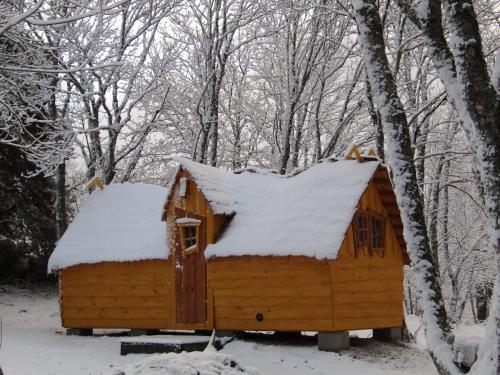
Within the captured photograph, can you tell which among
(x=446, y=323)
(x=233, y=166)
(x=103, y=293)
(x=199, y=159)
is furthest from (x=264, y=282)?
(x=233, y=166)

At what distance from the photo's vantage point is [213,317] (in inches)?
518

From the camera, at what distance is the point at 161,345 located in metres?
11.5

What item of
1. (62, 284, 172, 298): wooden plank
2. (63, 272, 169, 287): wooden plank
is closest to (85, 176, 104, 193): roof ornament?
(63, 272, 169, 287): wooden plank

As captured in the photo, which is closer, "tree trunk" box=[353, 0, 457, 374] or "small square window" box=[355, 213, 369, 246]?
"tree trunk" box=[353, 0, 457, 374]

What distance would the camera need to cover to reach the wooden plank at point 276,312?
11.9m

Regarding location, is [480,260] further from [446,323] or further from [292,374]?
[446,323]

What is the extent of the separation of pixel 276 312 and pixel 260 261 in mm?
1157

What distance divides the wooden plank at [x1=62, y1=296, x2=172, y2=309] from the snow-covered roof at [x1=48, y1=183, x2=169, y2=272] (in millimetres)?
957

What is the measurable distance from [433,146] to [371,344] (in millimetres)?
13572

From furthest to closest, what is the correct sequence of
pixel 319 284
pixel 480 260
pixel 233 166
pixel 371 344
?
pixel 233 166 → pixel 480 260 → pixel 371 344 → pixel 319 284

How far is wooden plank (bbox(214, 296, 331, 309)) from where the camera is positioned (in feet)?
39.3

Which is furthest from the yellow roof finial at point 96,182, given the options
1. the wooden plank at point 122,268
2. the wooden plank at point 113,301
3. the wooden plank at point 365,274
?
the wooden plank at point 365,274

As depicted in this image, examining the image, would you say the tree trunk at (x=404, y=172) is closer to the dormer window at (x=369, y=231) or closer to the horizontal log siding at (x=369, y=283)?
the horizontal log siding at (x=369, y=283)

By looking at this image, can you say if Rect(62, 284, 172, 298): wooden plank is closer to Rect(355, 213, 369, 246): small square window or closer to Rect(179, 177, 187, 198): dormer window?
Rect(179, 177, 187, 198): dormer window
